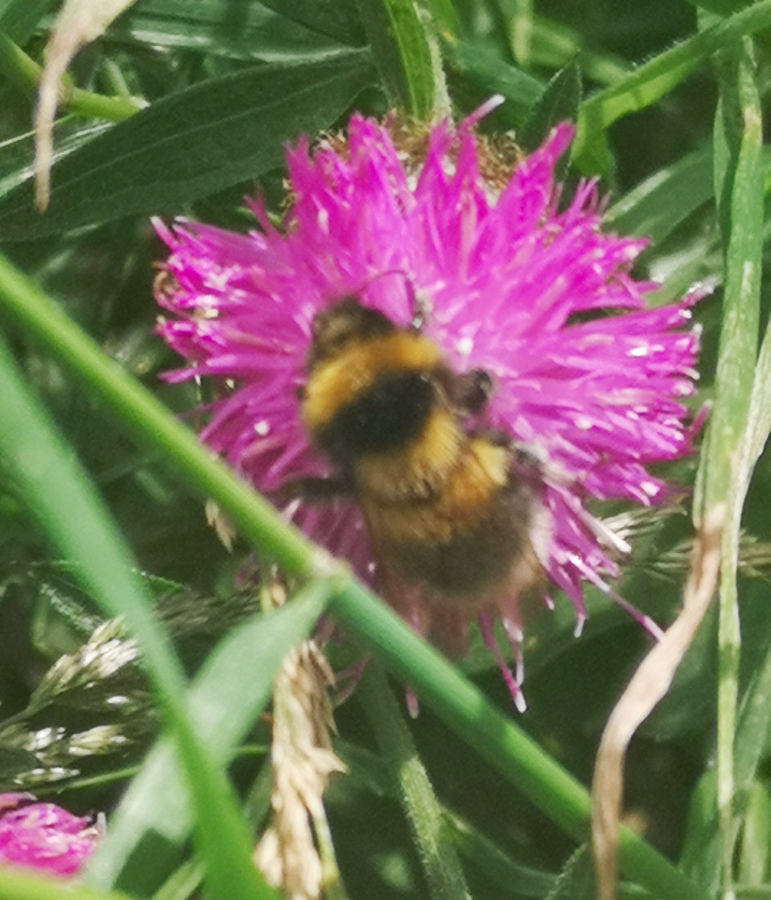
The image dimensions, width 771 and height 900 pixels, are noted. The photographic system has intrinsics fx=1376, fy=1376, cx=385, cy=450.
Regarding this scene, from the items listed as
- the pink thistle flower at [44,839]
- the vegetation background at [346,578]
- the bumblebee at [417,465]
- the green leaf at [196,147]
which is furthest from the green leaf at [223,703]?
the green leaf at [196,147]

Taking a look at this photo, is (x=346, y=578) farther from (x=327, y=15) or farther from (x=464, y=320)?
(x=327, y=15)

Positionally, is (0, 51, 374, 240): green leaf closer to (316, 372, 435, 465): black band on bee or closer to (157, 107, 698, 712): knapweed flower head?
(157, 107, 698, 712): knapweed flower head

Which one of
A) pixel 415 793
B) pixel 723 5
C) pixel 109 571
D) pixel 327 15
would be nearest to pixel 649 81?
pixel 723 5

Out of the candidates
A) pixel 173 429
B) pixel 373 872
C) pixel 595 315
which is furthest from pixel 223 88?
pixel 373 872

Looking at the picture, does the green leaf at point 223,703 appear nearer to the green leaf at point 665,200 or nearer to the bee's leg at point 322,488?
the bee's leg at point 322,488

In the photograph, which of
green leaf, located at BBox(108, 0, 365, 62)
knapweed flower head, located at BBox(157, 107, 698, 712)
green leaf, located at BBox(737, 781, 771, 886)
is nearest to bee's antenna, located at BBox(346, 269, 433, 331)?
knapweed flower head, located at BBox(157, 107, 698, 712)
